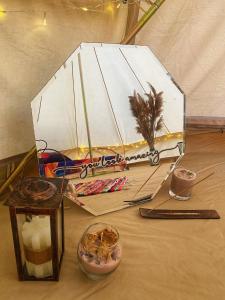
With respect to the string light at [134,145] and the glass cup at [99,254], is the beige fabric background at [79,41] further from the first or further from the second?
the glass cup at [99,254]

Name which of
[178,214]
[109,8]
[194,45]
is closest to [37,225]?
[178,214]

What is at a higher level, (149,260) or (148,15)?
(148,15)

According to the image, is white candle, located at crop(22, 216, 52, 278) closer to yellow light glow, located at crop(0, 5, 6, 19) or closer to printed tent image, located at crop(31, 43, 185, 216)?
printed tent image, located at crop(31, 43, 185, 216)

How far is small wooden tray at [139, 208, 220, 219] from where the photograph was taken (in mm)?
800

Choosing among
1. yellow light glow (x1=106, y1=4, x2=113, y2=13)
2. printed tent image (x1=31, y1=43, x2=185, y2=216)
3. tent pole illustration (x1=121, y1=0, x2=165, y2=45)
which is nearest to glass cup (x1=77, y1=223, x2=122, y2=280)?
printed tent image (x1=31, y1=43, x2=185, y2=216)

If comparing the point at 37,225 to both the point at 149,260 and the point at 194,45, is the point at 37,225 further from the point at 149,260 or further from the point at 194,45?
the point at 194,45

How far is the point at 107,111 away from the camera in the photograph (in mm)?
741

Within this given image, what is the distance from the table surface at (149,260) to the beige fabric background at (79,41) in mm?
289

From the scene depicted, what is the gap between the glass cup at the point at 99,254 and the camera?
577 mm

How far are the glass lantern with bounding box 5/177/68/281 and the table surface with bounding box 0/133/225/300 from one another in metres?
0.03

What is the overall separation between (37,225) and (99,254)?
14 cm

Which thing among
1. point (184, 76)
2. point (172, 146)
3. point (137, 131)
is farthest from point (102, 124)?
point (184, 76)

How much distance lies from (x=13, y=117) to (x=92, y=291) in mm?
517

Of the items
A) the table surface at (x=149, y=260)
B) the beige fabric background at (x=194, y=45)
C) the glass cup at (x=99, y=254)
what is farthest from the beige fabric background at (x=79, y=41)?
Result: the glass cup at (x=99, y=254)
